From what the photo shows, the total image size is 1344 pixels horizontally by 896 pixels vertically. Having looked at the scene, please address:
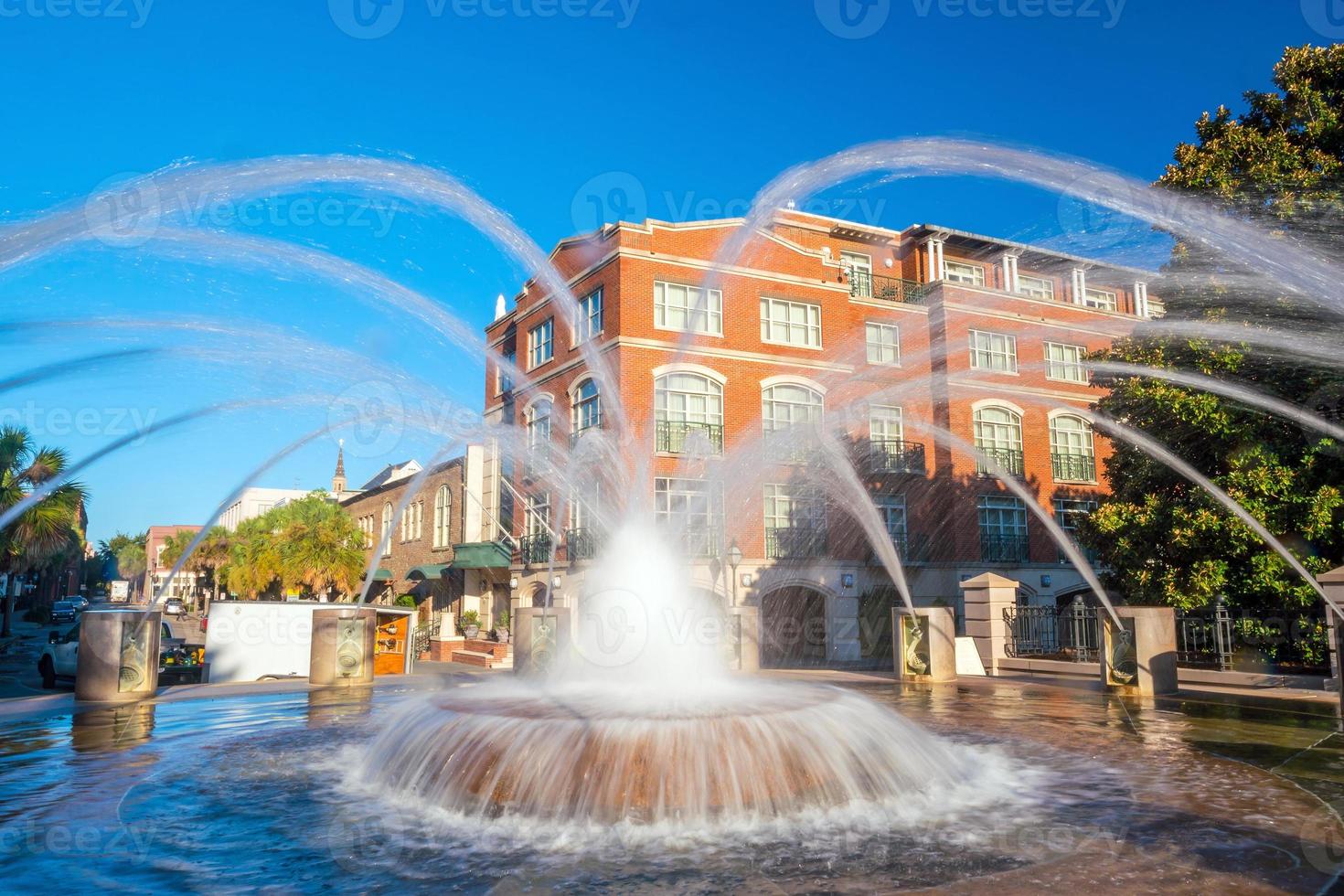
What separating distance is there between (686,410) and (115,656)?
23015 mm

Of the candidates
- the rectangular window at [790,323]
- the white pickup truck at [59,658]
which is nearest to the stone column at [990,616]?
the rectangular window at [790,323]

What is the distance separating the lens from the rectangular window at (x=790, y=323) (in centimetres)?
3688

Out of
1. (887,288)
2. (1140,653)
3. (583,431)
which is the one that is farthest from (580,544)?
(1140,653)

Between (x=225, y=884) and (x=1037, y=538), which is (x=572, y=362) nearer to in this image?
(x=1037, y=538)

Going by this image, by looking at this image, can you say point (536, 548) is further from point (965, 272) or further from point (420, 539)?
point (965, 272)

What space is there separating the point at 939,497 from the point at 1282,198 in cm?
2143

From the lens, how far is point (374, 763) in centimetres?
859

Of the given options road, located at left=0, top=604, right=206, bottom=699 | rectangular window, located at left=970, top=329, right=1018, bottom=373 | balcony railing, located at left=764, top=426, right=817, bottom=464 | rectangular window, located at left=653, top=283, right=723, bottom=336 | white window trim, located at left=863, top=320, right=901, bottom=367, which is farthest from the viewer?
rectangular window, located at left=970, top=329, right=1018, bottom=373

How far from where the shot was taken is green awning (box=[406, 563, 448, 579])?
147 ft

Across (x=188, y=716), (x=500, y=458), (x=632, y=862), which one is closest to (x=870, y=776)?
(x=632, y=862)

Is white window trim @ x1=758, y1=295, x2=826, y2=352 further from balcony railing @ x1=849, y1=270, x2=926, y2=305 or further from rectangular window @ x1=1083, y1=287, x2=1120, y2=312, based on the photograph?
rectangular window @ x1=1083, y1=287, x2=1120, y2=312

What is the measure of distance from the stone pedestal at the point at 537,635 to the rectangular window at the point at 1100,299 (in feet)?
112

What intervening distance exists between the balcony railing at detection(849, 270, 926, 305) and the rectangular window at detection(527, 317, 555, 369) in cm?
1332

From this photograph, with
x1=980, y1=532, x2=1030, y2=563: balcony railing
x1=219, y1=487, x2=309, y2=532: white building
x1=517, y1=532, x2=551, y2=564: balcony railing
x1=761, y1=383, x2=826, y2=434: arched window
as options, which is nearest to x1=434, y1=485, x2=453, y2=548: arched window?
x1=517, y1=532, x2=551, y2=564: balcony railing
